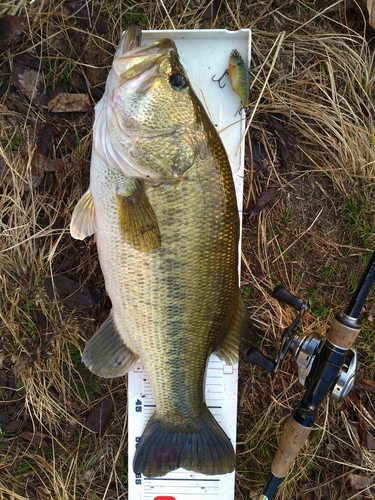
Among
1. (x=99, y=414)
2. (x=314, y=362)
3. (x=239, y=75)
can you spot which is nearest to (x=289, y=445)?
(x=314, y=362)

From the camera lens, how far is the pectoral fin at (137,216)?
167cm

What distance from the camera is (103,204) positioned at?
176cm

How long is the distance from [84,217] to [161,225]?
1.34ft

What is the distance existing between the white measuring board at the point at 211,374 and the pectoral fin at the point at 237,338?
300mm

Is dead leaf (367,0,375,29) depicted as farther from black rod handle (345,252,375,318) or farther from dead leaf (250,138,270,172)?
black rod handle (345,252,375,318)

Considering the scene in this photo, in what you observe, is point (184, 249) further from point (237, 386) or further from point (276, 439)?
point (276, 439)

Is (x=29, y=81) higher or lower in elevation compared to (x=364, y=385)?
higher

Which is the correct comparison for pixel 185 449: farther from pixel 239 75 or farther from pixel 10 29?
pixel 10 29

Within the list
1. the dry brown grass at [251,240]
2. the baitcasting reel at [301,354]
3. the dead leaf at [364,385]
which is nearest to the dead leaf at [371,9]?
the dry brown grass at [251,240]

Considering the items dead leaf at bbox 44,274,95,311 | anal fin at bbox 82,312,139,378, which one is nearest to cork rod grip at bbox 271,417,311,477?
anal fin at bbox 82,312,139,378

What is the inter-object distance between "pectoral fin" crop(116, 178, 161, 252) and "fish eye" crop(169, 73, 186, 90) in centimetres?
41

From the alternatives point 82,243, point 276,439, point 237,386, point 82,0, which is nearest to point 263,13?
point 82,0

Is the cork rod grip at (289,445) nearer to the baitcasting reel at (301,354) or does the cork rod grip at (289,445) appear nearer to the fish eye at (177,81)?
the baitcasting reel at (301,354)

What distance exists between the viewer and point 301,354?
6.37ft
